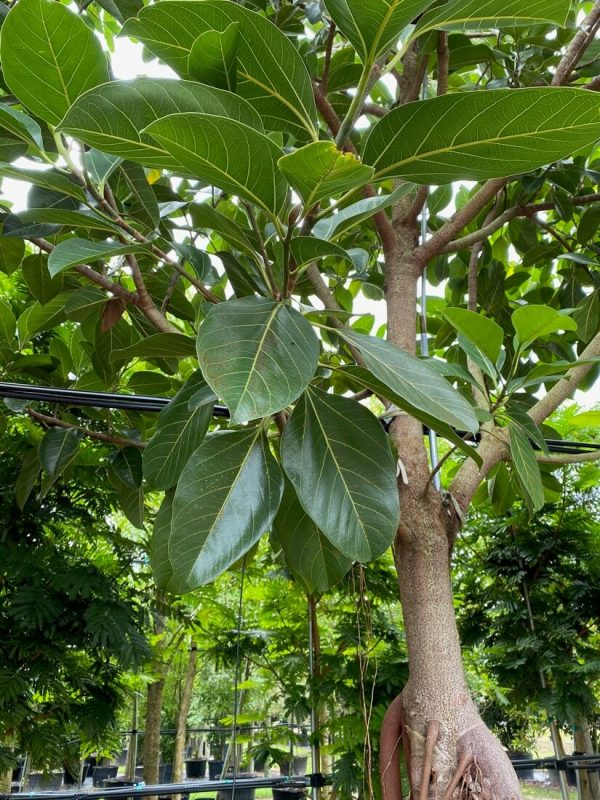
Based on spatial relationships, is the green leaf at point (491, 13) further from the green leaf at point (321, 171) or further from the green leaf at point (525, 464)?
the green leaf at point (525, 464)

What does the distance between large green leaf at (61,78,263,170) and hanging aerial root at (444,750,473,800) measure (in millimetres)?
876

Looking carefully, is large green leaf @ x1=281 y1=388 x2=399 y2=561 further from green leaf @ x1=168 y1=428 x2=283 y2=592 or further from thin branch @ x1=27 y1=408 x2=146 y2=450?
thin branch @ x1=27 y1=408 x2=146 y2=450

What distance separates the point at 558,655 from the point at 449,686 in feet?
5.12

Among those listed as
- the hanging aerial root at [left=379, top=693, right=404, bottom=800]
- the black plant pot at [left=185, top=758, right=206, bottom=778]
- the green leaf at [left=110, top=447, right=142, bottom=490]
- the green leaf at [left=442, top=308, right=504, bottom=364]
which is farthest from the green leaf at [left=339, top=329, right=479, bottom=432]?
the black plant pot at [left=185, top=758, right=206, bottom=778]

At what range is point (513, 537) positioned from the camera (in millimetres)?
2705

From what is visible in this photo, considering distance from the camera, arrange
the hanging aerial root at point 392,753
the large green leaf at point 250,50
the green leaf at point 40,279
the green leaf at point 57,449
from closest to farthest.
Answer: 1. the large green leaf at point 250,50
2. the hanging aerial root at point 392,753
3. the green leaf at point 40,279
4. the green leaf at point 57,449

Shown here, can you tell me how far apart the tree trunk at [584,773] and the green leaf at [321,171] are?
2.49 metres

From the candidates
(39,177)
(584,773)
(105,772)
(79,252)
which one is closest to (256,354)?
(79,252)

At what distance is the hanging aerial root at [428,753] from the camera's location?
0.94m

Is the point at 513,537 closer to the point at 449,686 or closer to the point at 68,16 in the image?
the point at 449,686

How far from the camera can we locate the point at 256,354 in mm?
654

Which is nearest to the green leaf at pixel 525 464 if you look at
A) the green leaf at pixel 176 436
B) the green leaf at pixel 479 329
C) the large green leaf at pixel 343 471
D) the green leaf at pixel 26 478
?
the green leaf at pixel 479 329

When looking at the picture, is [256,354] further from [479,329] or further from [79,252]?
[479,329]

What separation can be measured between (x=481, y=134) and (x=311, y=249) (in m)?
0.20
